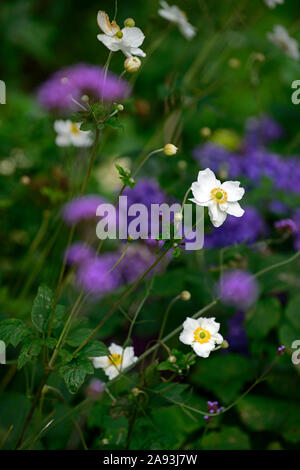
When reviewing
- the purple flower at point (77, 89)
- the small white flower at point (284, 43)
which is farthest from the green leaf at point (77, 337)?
the small white flower at point (284, 43)

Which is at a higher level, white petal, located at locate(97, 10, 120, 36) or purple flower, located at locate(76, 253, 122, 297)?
white petal, located at locate(97, 10, 120, 36)

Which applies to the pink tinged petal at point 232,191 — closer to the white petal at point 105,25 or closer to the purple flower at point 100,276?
the white petal at point 105,25

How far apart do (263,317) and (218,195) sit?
0.52 m

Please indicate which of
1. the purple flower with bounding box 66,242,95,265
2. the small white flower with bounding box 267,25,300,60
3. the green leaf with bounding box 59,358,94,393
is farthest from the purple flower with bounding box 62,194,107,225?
the small white flower with bounding box 267,25,300,60

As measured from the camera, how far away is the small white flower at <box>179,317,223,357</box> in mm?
778

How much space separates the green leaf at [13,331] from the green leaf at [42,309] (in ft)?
0.07

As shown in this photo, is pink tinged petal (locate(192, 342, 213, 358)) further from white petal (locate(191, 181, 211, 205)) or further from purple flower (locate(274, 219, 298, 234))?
purple flower (locate(274, 219, 298, 234))

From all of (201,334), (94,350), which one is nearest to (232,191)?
(201,334)

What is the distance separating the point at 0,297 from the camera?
49.0 inches

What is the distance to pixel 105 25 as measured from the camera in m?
0.78

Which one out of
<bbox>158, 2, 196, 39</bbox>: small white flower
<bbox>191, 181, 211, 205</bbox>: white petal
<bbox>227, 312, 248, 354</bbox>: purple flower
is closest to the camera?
<bbox>191, 181, 211, 205</bbox>: white petal

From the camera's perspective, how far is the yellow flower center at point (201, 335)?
784 millimetres

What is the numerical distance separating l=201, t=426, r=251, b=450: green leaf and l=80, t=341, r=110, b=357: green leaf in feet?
A: 1.31
